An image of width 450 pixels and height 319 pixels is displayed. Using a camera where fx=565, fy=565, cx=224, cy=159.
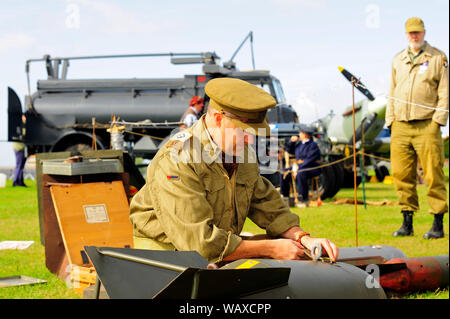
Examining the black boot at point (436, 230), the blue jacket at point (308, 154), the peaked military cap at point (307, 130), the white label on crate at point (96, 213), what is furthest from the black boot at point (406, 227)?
the peaked military cap at point (307, 130)

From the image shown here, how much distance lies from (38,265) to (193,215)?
294 cm

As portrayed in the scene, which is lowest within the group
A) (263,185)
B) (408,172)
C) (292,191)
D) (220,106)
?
(292,191)

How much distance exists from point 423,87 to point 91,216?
3.70 metres

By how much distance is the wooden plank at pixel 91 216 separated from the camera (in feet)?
13.6

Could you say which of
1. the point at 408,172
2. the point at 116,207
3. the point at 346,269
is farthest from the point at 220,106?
the point at 408,172

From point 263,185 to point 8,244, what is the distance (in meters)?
3.81

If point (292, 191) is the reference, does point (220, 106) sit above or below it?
above

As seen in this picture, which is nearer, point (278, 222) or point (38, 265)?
point (278, 222)

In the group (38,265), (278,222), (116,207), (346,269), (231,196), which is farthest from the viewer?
(38,265)

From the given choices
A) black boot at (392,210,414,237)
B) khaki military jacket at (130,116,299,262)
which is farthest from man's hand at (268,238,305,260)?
black boot at (392,210,414,237)

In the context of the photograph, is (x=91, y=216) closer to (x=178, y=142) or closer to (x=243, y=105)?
(x=178, y=142)

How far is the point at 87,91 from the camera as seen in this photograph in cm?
1528

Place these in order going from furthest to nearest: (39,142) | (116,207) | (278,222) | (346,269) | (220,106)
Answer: (39,142) < (116,207) < (278,222) < (220,106) < (346,269)

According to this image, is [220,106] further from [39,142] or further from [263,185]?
[39,142]
